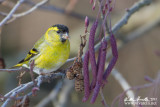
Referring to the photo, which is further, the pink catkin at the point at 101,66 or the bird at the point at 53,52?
the bird at the point at 53,52

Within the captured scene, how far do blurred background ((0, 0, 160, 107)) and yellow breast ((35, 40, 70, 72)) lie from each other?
0.72 m

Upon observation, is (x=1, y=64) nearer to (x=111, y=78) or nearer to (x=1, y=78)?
(x=1, y=78)

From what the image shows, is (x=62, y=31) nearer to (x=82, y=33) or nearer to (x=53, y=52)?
(x=53, y=52)

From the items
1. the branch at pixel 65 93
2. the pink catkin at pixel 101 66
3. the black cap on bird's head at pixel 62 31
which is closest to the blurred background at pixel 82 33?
the branch at pixel 65 93

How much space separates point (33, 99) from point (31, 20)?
187 cm

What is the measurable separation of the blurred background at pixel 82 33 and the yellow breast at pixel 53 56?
2.35 feet

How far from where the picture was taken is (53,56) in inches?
99.9

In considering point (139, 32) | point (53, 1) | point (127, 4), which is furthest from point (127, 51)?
point (53, 1)

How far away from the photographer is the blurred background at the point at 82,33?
12.8ft

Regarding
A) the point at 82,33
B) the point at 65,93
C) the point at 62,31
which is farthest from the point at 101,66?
the point at 82,33

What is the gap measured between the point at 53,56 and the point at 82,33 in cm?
178

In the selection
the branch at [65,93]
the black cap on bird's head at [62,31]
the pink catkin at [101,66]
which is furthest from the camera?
the branch at [65,93]

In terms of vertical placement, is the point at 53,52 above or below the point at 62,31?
below

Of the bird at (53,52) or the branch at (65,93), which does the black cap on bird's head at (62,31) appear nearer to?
the bird at (53,52)
